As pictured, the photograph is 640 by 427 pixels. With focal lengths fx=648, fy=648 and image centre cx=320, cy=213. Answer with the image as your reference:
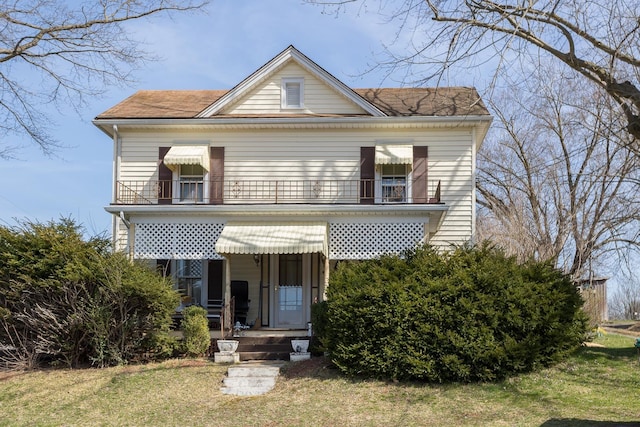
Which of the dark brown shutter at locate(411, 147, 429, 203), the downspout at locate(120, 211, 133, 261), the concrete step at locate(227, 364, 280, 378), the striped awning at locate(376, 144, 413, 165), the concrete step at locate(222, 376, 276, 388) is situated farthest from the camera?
the dark brown shutter at locate(411, 147, 429, 203)

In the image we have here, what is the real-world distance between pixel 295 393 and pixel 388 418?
2.14m

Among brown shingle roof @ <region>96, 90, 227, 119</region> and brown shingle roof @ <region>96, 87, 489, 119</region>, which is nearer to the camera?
brown shingle roof @ <region>96, 87, 489, 119</region>

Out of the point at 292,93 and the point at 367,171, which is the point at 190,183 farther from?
the point at 367,171

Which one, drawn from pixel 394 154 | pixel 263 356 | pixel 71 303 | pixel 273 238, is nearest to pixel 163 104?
pixel 273 238

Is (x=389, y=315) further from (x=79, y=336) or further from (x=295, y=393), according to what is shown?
(x=79, y=336)

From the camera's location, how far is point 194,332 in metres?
14.3

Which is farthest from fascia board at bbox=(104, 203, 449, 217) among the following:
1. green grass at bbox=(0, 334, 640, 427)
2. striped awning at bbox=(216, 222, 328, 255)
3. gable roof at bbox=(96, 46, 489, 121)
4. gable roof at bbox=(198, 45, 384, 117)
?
green grass at bbox=(0, 334, 640, 427)

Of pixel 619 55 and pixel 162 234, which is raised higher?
pixel 619 55

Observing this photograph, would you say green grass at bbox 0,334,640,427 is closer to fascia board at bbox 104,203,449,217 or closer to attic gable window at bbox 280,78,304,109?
fascia board at bbox 104,203,449,217

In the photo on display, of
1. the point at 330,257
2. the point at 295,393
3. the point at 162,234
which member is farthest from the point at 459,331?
the point at 162,234

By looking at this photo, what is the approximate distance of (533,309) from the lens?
1181cm

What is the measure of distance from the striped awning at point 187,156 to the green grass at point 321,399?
5882 millimetres

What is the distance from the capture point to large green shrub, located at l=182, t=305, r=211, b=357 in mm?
14281

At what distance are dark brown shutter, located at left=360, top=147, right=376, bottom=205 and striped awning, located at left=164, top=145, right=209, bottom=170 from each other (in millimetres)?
4209
